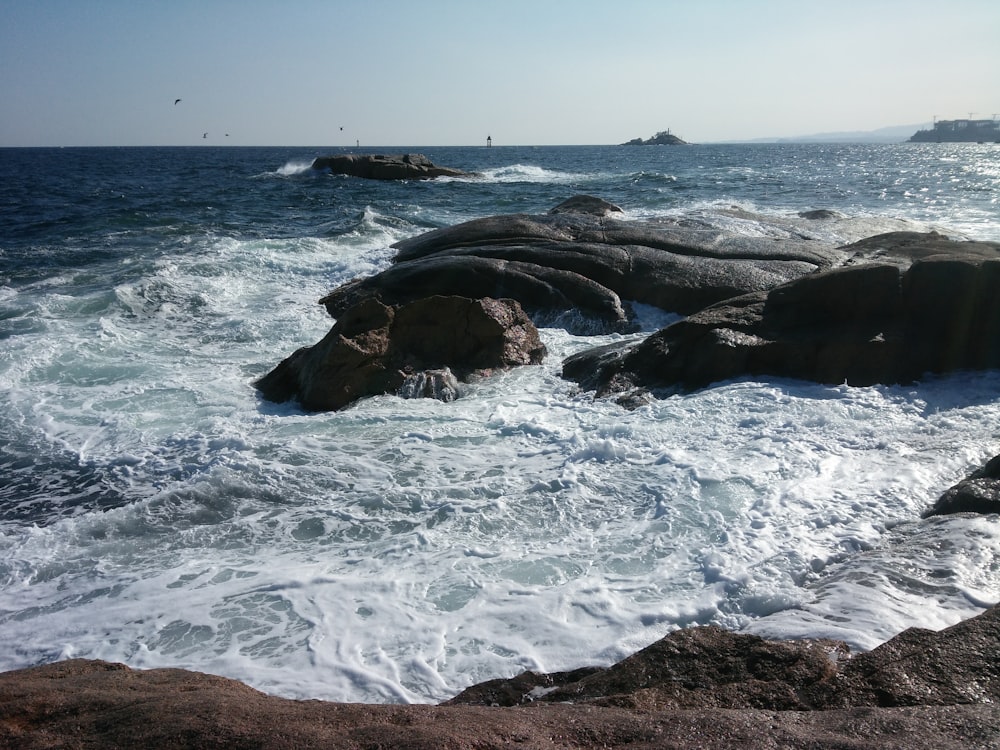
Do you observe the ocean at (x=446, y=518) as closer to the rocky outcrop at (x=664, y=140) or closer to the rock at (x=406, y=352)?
the rock at (x=406, y=352)

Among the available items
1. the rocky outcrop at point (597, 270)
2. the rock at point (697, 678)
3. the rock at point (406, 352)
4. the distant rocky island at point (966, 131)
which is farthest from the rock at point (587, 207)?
the distant rocky island at point (966, 131)

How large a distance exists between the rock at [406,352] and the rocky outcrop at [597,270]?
5.44ft

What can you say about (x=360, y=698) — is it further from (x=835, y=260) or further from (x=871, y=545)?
(x=835, y=260)

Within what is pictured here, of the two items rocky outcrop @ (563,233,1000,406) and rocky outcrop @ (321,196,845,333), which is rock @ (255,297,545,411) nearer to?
rocky outcrop @ (563,233,1000,406)

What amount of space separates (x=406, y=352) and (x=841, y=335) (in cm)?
472

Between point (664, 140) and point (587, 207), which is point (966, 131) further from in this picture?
point (587, 207)

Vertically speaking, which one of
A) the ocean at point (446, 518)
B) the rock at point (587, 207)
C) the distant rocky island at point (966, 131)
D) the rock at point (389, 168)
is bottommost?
the ocean at point (446, 518)

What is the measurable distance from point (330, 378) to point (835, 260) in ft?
26.8

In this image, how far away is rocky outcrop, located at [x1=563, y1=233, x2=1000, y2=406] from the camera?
7742 mm

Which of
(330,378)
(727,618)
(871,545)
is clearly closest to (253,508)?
(330,378)

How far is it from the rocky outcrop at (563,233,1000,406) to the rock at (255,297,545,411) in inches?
41.5

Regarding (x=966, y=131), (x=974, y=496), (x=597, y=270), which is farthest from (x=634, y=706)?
(x=966, y=131)

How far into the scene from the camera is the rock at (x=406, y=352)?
26.2 feet

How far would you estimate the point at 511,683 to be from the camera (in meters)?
3.33
